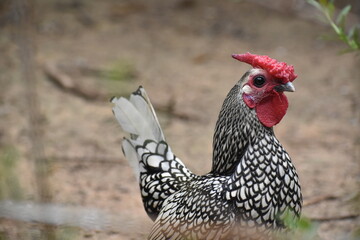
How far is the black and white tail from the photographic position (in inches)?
131

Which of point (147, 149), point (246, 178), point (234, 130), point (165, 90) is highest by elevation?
point (165, 90)

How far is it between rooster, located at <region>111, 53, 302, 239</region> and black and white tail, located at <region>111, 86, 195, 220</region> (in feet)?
0.81

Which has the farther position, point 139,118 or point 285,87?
point 139,118

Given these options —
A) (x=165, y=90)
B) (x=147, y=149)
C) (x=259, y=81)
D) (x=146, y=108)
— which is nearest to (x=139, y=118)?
(x=146, y=108)

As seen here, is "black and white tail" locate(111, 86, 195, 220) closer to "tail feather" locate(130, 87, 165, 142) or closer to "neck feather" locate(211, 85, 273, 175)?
"tail feather" locate(130, 87, 165, 142)

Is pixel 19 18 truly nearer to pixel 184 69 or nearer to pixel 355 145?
pixel 355 145

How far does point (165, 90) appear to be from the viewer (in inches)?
252

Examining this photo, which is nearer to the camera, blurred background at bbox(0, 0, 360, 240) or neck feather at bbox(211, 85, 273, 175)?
neck feather at bbox(211, 85, 273, 175)

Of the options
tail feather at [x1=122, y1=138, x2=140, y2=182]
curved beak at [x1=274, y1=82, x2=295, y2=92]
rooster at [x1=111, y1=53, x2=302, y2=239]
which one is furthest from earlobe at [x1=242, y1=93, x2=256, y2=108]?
tail feather at [x1=122, y1=138, x2=140, y2=182]

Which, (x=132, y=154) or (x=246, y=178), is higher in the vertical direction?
(x=132, y=154)

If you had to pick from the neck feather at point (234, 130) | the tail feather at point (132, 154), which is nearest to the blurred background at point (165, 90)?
the tail feather at point (132, 154)

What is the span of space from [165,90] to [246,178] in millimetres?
3652

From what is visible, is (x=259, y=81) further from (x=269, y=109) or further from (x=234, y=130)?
(x=234, y=130)

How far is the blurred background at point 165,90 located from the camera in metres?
4.70
